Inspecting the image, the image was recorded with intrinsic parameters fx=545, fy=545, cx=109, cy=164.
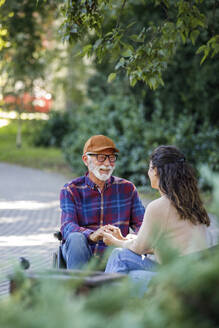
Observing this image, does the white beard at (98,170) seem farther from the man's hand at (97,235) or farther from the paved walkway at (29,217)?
the paved walkway at (29,217)

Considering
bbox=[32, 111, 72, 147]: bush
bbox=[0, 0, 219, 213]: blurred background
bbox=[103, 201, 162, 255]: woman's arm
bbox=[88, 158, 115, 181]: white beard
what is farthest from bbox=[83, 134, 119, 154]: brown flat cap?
bbox=[32, 111, 72, 147]: bush

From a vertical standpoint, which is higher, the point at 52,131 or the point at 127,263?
the point at 52,131

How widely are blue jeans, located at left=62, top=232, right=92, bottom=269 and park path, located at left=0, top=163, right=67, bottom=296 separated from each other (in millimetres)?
243

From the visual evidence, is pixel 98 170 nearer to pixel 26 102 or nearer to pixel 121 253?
pixel 121 253

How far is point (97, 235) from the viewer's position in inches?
165

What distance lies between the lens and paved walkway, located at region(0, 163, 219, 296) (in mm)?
6999

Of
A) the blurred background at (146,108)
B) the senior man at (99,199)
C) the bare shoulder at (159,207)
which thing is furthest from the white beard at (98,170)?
the blurred background at (146,108)

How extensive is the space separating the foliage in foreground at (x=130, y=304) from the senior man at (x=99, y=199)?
2.56m

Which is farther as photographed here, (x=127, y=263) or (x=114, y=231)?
(x=114, y=231)

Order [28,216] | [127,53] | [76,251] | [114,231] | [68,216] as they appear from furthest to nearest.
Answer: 1. [28,216]
2. [127,53]
3. [68,216]
4. [114,231]
5. [76,251]

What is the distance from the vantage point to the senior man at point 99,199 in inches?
174

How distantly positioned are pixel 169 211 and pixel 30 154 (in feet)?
62.6

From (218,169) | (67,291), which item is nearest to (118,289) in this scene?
(67,291)

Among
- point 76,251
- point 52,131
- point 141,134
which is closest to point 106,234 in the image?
point 76,251
